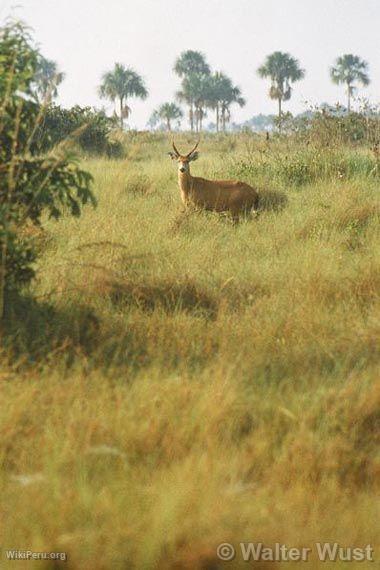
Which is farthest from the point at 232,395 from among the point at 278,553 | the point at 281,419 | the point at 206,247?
the point at 206,247

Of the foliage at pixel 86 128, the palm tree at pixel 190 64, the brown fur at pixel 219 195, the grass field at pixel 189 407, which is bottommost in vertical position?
the grass field at pixel 189 407

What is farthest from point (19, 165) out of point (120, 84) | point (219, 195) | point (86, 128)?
point (120, 84)

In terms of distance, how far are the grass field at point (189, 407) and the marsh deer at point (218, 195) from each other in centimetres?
241

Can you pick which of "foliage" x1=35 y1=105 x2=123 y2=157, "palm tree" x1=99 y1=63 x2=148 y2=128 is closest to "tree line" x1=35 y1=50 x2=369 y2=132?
"palm tree" x1=99 y1=63 x2=148 y2=128

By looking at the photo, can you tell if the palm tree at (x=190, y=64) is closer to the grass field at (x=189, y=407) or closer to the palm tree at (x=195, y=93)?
the palm tree at (x=195, y=93)

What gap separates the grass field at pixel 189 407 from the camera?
2.51 metres

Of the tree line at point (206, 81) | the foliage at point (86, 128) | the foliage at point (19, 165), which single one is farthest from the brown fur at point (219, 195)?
the tree line at point (206, 81)

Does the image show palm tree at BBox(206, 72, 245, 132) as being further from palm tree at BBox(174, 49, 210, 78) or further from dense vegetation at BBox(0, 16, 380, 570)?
dense vegetation at BBox(0, 16, 380, 570)

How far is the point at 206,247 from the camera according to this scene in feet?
23.7

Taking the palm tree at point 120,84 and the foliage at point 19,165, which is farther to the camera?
the palm tree at point 120,84

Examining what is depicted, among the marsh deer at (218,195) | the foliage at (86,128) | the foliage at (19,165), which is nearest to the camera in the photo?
the foliage at (19,165)

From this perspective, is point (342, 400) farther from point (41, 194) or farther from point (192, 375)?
point (41, 194)

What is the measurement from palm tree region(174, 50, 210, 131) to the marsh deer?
73441 mm

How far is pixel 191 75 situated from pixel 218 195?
78.9 metres
